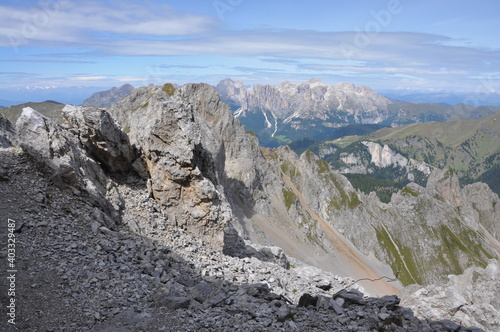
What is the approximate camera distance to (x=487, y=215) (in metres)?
173

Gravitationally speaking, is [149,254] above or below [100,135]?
below

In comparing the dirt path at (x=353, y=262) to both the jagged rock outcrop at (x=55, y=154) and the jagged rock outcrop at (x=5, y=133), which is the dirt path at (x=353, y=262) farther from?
the jagged rock outcrop at (x=5, y=133)

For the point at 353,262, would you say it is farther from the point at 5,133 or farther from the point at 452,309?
the point at 5,133

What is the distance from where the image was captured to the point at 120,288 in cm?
1372

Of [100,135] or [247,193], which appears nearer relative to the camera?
[100,135]

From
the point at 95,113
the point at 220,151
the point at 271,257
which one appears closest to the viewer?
the point at 95,113

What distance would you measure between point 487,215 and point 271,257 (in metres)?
190

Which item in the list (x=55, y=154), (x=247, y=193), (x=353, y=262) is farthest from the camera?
(x=353, y=262)

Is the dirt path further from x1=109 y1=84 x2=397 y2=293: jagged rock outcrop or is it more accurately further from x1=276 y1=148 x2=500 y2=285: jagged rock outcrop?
x1=276 y1=148 x2=500 y2=285: jagged rock outcrop

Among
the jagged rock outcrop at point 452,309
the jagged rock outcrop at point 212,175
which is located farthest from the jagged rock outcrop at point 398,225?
the jagged rock outcrop at point 452,309

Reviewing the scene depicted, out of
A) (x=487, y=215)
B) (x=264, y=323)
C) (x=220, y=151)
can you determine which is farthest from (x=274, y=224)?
(x=487, y=215)

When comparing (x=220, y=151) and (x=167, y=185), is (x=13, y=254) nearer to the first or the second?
(x=167, y=185)

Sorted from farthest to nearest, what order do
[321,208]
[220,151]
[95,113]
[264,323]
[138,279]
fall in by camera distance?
[321,208] < [220,151] < [95,113] < [138,279] < [264,323]

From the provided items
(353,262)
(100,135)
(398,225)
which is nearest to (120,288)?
(100,135)
